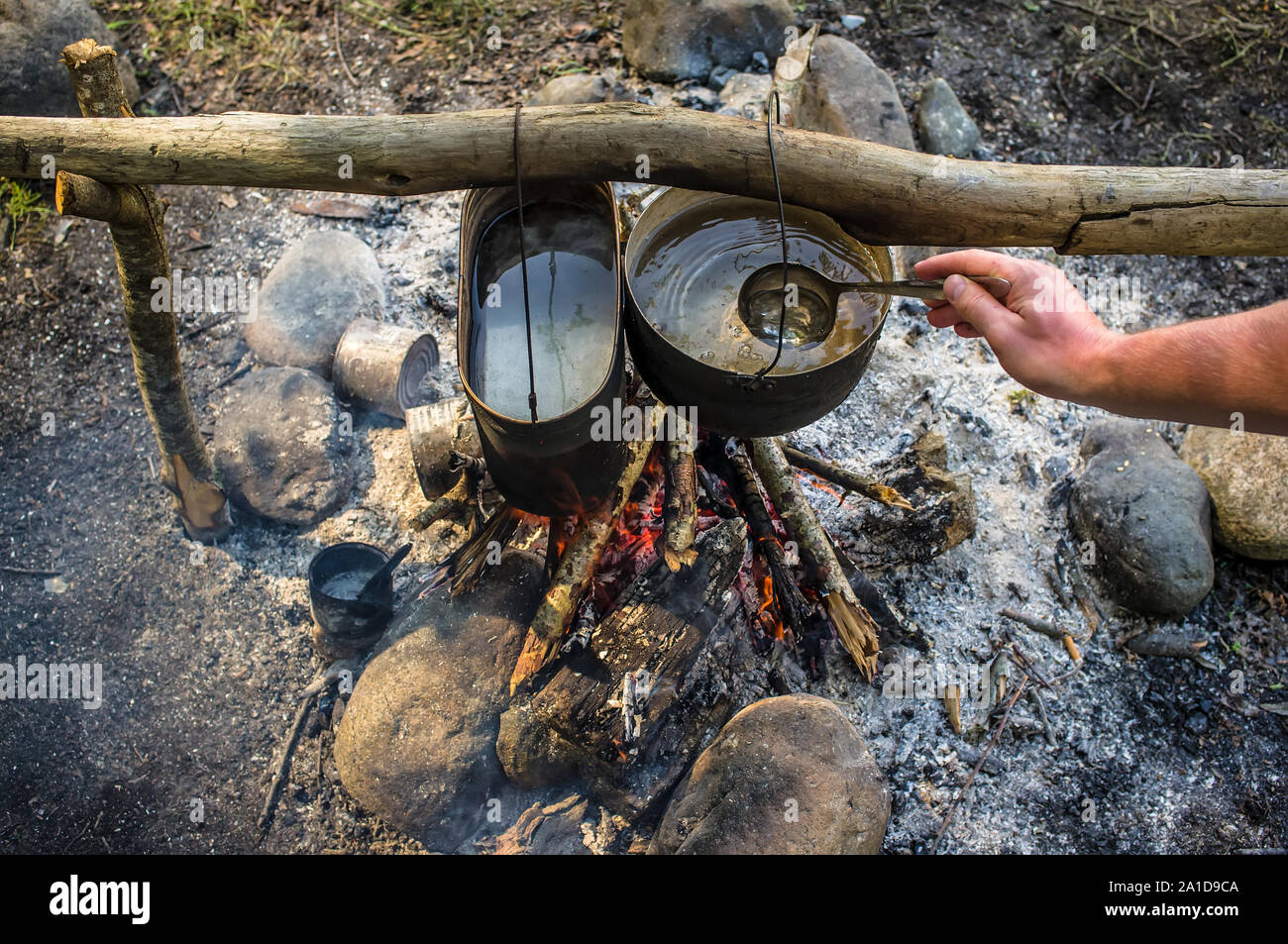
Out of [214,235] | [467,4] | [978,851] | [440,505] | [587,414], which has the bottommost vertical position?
[978,851]

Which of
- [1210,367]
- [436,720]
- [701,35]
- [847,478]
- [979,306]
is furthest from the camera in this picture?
[701,35]

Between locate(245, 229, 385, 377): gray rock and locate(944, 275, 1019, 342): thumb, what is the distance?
10.7 feet

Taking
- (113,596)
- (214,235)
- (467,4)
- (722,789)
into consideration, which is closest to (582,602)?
(722,789)

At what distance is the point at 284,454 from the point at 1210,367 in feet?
12.9

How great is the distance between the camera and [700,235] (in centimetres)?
289

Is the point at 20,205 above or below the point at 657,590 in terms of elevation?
above

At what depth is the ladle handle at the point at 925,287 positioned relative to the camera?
231 cm

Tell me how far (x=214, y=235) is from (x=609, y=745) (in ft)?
13.5

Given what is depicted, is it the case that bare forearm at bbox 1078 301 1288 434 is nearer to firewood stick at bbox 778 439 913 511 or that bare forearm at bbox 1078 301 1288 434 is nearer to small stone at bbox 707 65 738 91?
firewood stick at bbox 778 439 913 511

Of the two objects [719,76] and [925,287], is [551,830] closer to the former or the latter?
[925,287]

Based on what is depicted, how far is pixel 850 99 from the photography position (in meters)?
4.97

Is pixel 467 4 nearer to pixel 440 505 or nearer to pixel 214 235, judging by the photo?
pixel 214 235

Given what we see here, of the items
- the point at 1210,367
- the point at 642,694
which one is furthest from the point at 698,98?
the point at 642,694

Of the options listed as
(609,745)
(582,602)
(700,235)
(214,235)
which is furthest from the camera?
(214,235)
